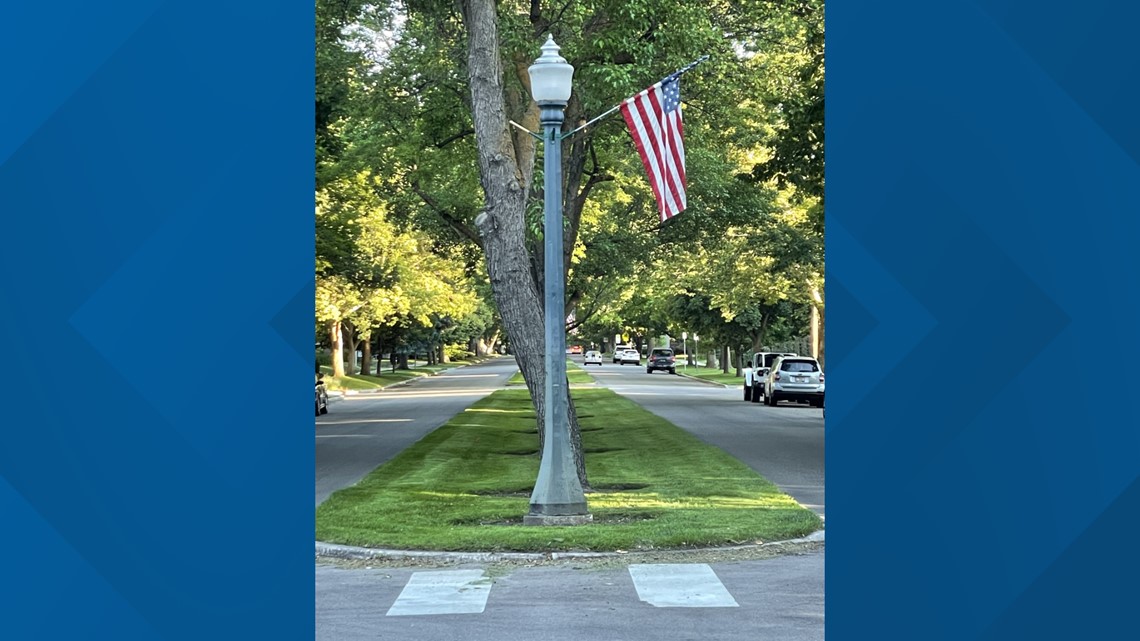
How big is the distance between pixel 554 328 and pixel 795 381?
103ft

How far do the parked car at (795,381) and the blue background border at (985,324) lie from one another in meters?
42.5

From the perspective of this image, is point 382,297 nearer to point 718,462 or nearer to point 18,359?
point 718,462

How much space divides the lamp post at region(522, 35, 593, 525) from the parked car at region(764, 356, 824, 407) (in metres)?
30.9

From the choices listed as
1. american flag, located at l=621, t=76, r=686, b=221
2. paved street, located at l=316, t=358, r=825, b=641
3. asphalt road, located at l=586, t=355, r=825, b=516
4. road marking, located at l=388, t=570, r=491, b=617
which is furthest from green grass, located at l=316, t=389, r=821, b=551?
american flag, located at l=621, t=76, r=686, b=221

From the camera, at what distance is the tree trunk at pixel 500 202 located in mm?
16594

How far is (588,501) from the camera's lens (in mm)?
16469

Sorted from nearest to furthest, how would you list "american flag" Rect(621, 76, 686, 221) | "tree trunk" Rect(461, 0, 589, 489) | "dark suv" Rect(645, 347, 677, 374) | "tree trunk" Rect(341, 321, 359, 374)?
"american flag" Rect(621, 76, 686, 221), "tree trunk" Rect(461, 0, 589, 489), "tree trunk" Rect(341, 321, 359, 374), "dark suv" Rect(645, 347, 677, 374)

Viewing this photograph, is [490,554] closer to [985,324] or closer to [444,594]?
[444,594]

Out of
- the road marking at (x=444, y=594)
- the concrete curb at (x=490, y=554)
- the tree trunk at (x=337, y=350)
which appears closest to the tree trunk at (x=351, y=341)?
the tree trunk at (x=337, y=350)

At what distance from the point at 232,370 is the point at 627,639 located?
227 inches

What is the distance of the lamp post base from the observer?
1448 cm

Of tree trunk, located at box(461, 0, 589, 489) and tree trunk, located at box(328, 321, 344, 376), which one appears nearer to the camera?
tree trunk, located at box(461, 0, 589, 489)

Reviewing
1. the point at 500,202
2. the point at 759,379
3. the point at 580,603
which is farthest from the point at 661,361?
the point at 580,603

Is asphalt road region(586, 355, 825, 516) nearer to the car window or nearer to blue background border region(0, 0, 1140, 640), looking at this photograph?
the car window
